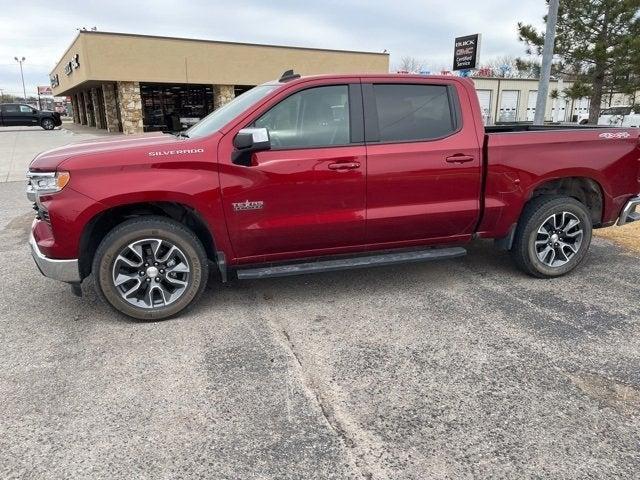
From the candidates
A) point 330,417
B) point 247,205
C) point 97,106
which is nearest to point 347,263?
point 247,205

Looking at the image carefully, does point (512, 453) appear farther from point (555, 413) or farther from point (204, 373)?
point (204, 373)

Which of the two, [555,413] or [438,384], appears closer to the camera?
[555,413]

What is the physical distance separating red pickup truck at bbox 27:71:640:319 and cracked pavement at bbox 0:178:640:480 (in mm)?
404

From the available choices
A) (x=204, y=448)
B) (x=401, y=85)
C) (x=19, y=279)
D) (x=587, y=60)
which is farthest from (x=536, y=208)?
(x=587, y=60)

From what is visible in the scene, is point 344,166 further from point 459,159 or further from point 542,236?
point 542,236

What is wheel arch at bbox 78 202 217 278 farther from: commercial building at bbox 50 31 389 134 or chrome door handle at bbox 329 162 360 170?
commercial building at bbox 50 31 389 134

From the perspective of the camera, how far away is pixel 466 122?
4543mm

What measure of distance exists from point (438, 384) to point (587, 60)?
16.6 meters

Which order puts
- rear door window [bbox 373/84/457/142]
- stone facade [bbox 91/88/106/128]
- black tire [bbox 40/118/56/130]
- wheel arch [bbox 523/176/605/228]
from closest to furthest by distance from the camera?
rear door window [bbox 373/84/457/142] → wheel arch [bbox 523/176/605/228] → stone facade [bbox 91/88/106/128] → black tire [bbox 40/118/56/130]

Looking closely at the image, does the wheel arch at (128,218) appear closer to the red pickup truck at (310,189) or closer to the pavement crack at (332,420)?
the red pickup truck at (310,189)

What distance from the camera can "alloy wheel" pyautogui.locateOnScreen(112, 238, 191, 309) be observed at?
3.95 m

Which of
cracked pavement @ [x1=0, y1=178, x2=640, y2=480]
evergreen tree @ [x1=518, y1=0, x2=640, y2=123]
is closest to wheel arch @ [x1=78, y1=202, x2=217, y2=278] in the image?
cracked pavement @ [x1=0, y1=178, x2=640, y2=480]

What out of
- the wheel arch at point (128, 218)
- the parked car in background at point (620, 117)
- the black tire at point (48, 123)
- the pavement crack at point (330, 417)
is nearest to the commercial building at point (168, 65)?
the black tire at point (48, 123)

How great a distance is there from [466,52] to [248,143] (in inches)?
386
